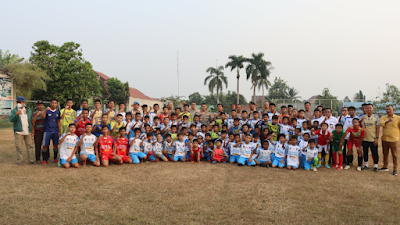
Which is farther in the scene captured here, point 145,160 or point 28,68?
point 28,68

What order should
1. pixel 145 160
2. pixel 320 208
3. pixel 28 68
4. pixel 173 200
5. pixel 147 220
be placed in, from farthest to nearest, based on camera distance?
pixel 28 68
pixel 145 160
pixel 173 200
pixel 320 208
pixel 147 220

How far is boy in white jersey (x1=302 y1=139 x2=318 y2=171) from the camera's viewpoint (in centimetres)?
664

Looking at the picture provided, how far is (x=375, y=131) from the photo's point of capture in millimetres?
6672

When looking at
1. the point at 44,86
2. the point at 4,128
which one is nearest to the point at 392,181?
the point at 4,128

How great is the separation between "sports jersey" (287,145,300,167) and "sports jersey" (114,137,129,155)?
174 inches

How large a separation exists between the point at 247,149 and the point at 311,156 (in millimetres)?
1648

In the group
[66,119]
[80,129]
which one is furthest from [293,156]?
[66,119]

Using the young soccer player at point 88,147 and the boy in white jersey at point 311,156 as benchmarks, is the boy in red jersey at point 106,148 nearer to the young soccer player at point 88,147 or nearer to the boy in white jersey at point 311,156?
the young soccer player at point 88,147

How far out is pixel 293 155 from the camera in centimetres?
688

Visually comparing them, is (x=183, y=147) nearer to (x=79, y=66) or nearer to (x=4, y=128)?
(x=4, y=128)

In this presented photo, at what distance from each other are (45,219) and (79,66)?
19.8 meters

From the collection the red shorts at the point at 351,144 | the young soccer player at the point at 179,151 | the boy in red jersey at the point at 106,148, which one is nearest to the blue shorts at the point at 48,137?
the boy in red jersey at the point at 106,148

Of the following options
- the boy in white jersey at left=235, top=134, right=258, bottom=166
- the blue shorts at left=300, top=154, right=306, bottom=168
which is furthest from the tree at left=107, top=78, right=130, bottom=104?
the blue shorts at left=300, top=154, right=306, bottom=168

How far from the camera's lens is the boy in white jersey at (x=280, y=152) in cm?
690
